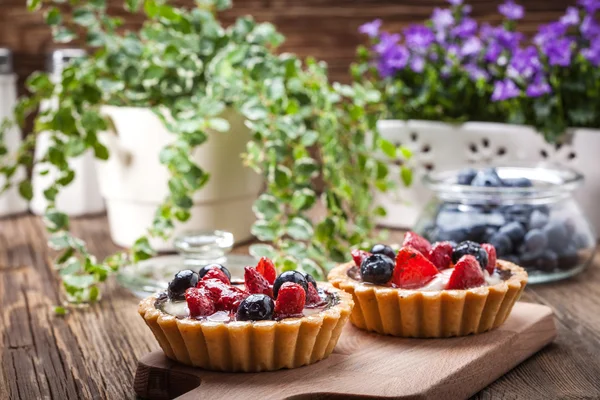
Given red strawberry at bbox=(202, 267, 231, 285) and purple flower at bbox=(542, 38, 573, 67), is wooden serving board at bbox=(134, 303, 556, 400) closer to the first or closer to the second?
red strawberry at bbox=(202, 267, 231, 285)

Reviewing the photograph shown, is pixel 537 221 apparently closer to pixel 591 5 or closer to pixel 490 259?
pixel 490 259

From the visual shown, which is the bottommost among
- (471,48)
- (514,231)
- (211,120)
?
(514,231)

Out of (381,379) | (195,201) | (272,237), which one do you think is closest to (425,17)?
(195,201)

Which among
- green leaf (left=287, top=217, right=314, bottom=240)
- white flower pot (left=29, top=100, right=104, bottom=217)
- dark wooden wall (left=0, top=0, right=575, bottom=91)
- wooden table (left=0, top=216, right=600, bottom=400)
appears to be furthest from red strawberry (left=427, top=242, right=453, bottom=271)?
dark wooden wall (left=0, top=0, right=575, bottom=91)

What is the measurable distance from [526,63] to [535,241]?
0.45 metres

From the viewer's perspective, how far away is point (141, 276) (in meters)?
1.53

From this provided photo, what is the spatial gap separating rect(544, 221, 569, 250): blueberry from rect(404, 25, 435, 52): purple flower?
57cm

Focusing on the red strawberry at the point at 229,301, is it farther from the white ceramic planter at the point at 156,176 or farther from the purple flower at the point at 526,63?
the purple flower at the point at 526,63

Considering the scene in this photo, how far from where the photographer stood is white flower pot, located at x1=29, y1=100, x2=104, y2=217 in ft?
6.82

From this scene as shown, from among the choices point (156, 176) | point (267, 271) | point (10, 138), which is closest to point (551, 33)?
point (156, 176)

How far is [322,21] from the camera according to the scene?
94.0 inches

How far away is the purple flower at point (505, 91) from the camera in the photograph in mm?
1806

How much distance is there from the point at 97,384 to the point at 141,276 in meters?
0.45

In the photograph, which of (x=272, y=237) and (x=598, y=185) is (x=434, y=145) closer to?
(x=598, y=185)
